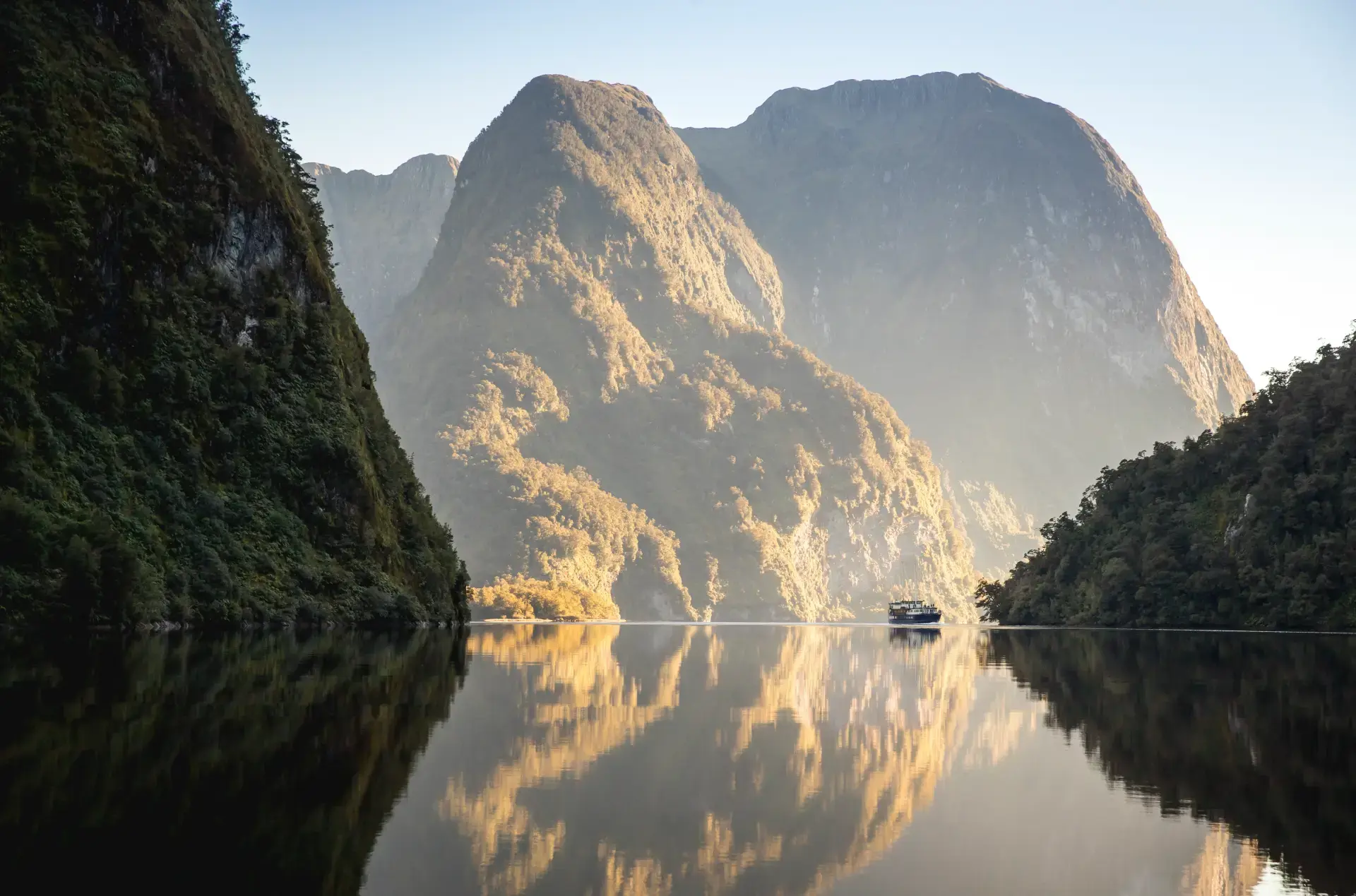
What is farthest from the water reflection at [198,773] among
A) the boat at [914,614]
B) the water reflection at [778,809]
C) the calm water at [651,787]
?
the boat at [914,614]

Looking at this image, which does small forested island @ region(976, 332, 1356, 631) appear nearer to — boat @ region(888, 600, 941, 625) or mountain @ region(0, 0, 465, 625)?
boat @ region(888, 600, 941, 625)

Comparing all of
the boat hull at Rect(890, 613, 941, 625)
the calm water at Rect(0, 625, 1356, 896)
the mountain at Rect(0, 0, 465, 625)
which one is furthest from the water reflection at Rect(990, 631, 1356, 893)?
the boat hull at Rect(890, 613, 941, 625)

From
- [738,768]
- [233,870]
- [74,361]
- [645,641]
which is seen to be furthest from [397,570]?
[233,870]

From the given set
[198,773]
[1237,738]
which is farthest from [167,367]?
[1237,738]

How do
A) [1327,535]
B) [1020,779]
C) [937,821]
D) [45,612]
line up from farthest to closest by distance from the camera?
[1327,535] → [45,612] → [1020,779] → [937,821]

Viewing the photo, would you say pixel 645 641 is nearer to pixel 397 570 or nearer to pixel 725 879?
pixel 397 570

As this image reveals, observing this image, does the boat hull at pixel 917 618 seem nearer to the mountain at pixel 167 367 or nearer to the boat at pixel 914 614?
the boat at pixel 914 614
